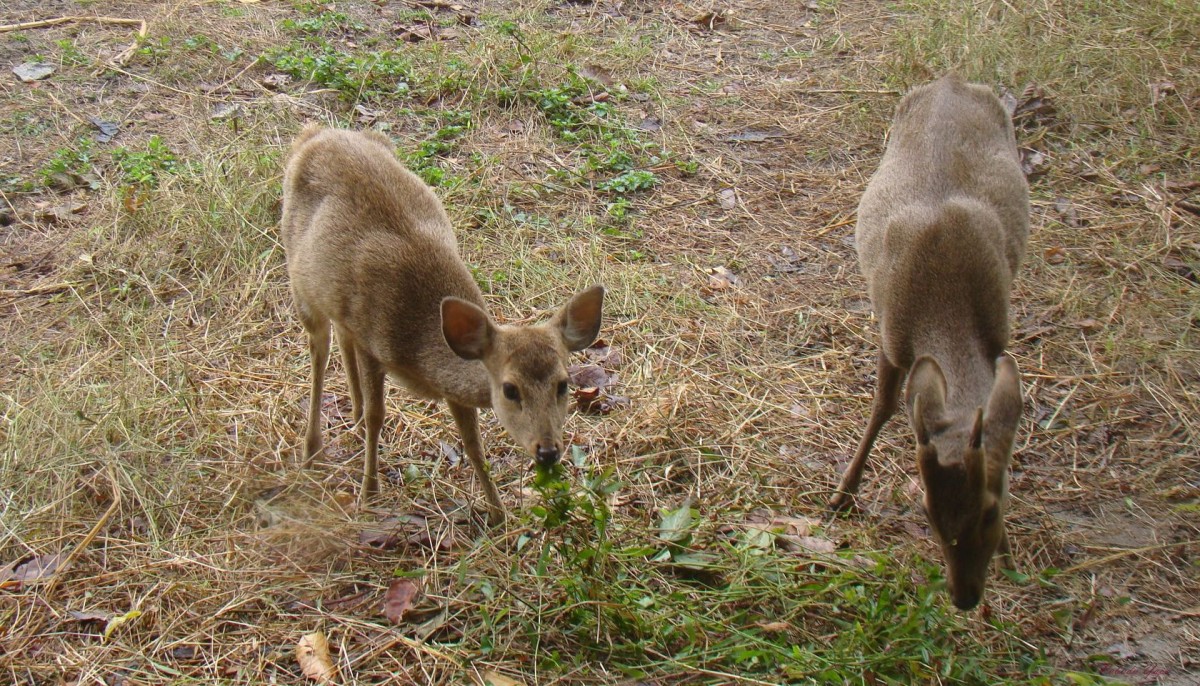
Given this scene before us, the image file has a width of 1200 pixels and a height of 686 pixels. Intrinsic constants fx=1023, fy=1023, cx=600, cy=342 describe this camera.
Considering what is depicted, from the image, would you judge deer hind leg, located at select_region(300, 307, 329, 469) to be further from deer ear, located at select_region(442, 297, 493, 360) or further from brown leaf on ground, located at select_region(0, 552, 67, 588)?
brown leaf on ground, located at select_region(0, 552, 67, 588)

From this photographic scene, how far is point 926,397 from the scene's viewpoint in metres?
3.58

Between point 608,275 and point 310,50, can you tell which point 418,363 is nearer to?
point 608,275

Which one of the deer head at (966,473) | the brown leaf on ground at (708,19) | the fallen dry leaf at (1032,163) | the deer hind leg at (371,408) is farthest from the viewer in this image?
the brown leaf on ground at (708,19)

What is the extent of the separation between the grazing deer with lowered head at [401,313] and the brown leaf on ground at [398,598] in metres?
0.54

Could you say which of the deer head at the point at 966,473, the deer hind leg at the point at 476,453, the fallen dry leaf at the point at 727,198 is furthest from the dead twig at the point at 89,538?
the fallen dry leaf at the point at 727,198

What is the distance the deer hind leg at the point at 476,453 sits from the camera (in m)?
4.32

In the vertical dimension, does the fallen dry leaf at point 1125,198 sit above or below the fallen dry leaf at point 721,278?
above

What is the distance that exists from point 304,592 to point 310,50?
17.4ft

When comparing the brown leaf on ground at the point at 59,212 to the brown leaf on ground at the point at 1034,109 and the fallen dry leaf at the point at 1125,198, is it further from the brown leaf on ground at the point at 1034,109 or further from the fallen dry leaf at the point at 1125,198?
the fallen dry leaf at the point at 1125,198

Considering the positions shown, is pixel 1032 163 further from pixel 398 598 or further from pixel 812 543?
pixel 398 598

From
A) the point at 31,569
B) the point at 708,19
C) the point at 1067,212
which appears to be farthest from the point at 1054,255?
the point at 31,569

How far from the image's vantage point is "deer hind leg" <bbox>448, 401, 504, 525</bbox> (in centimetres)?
432

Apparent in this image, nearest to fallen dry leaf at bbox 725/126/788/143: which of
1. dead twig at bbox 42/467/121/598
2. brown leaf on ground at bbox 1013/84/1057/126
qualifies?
brown leaf on ground at bbox 1013/84/1057/126

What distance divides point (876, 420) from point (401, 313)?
212 centimetres
